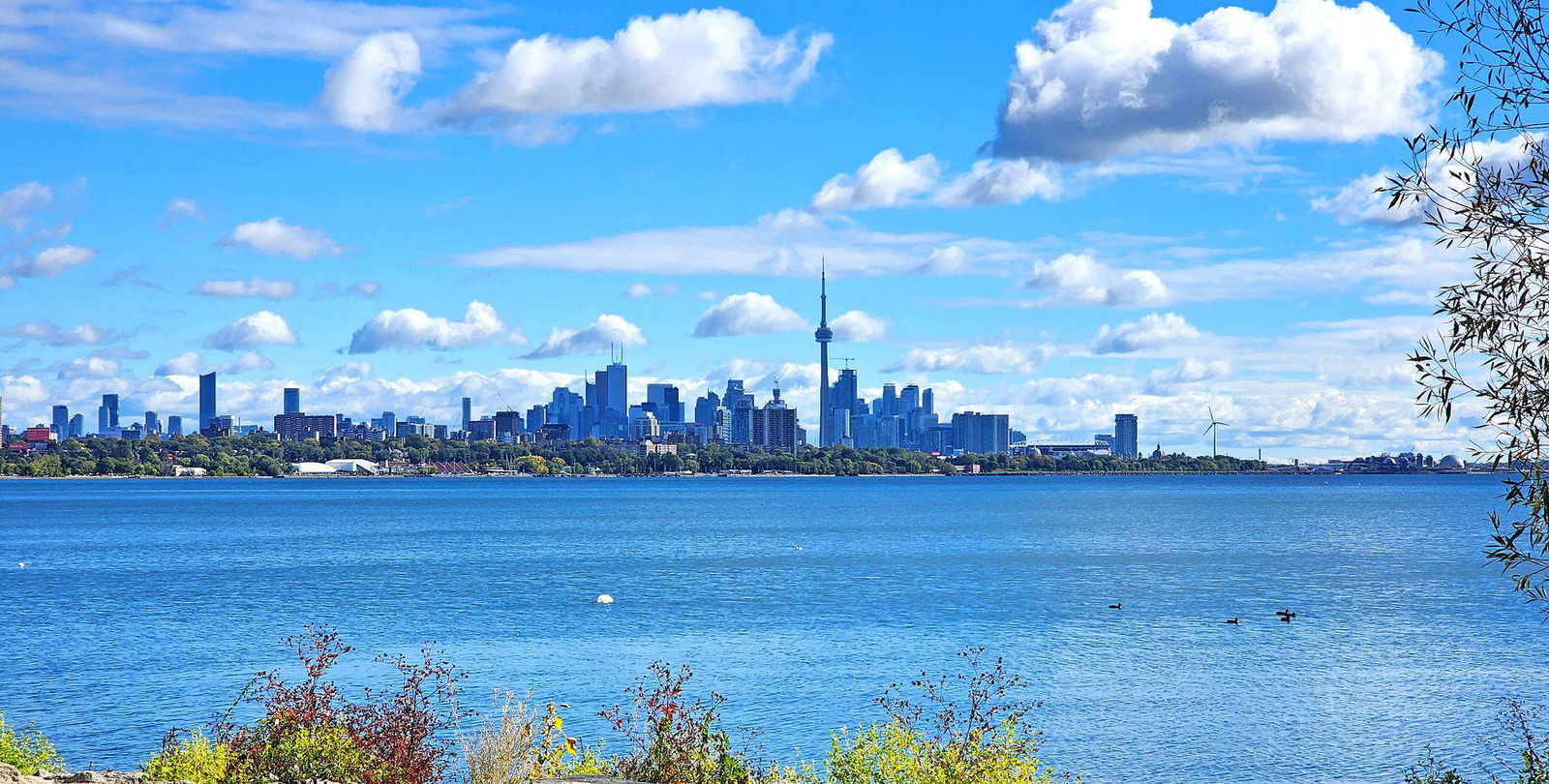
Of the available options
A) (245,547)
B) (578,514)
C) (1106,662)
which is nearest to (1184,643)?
(1106,662)

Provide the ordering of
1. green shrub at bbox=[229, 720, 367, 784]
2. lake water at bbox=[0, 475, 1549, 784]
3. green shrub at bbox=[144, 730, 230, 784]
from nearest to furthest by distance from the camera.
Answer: green shrub at bbox=[229, 720, 367, 784]
green shrub at bbox=[144, 730, 230, 784]
lake water at bbox=[0, 475, 1549, 784]

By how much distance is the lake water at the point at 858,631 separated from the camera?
126ft

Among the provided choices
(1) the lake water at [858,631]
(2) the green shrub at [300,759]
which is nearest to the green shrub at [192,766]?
(2) the green shrub at [300,759]

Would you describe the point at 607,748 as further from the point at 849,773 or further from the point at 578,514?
the point at 578,514

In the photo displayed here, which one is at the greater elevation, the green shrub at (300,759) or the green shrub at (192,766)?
the green shrub at (300,759)

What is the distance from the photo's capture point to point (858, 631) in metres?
58.7

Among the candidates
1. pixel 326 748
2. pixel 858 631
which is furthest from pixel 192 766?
pixel 858 631

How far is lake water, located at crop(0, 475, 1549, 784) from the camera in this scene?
126 ft

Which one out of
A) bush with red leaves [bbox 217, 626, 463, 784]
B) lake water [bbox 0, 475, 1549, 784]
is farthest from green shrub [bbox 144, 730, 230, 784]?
lake water [bbox 0, 475, 1549, 784]

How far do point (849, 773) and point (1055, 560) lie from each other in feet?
273

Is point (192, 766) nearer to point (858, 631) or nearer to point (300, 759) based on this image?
point (300, 759)

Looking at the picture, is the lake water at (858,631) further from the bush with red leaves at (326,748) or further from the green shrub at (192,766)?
the bush with red leaves at (326,748)

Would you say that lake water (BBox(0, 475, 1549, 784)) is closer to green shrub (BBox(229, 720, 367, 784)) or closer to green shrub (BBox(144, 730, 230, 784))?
green shrub (BBox(144, 730, 230, 784))

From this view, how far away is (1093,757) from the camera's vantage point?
3525cm
